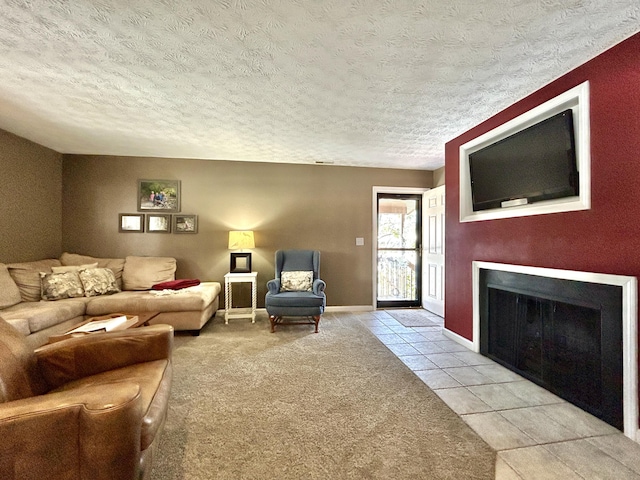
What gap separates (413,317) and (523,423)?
8.00 ft

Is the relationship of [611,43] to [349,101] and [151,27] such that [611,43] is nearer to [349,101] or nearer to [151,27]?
[349,101]

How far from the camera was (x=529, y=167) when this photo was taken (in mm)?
2293

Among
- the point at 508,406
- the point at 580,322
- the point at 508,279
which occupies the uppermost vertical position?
the point at 508,279

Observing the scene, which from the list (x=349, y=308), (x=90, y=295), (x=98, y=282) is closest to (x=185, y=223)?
(x=98, y=282)

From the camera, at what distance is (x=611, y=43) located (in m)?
1.74

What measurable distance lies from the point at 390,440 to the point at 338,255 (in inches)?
124

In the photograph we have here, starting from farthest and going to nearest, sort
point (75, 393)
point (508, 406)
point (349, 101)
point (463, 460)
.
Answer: point (349, 101) → point (508, 406) → point (463, 460) → point (75, 393)

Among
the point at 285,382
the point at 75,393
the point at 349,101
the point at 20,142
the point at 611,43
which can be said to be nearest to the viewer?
the point at 75,393

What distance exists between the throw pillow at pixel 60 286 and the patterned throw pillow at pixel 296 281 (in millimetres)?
2331

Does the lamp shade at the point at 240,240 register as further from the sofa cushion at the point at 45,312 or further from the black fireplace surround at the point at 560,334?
the black fireplace surround at the point at 560,334

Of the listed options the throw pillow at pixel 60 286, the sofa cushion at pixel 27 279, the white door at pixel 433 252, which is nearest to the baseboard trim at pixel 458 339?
the white door at pixel 433 252

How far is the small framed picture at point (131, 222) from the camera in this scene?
4145 mm

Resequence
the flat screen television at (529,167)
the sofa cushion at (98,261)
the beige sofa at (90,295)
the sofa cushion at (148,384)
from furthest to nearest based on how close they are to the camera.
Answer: the sofa cushion at (98,261)
the beige sofa at (90,295)
the flat screen television at (529,167)
the sofa cushion at (148,384)

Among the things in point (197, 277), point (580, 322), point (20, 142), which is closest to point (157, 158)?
point (20, 142)
